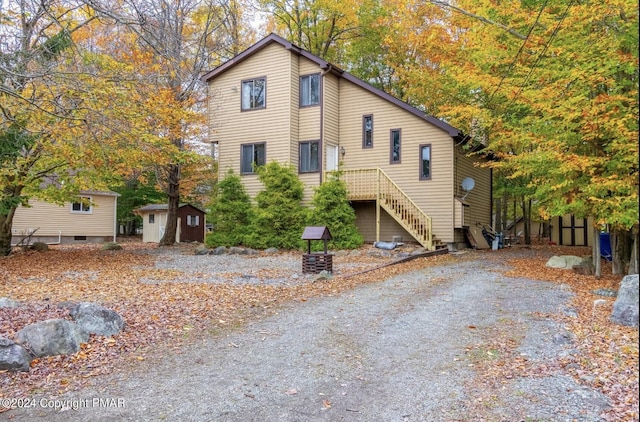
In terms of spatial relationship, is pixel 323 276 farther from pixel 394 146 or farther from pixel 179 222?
pixel 179 222

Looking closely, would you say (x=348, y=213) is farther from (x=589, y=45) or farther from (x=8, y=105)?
(x=8, y=105)

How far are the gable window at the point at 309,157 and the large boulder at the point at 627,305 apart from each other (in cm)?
1268


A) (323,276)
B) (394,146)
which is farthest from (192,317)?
(394,146)

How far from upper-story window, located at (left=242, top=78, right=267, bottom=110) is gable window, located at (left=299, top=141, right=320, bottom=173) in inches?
95.8

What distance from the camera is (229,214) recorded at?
18.0 meters

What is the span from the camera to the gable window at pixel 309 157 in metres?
18.1

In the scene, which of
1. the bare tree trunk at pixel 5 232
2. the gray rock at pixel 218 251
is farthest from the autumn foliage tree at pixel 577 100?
the bare tree trunk at pixel 5 232

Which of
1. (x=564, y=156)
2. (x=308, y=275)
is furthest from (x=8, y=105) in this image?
(x=564, y=156)

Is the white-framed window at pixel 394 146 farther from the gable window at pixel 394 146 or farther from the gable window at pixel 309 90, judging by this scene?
the gable window at pixel 309 90

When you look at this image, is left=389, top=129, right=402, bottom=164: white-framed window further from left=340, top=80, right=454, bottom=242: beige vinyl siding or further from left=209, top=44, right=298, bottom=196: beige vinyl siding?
left=209, top=44, right=298, bottom=196: beige vinyl siding

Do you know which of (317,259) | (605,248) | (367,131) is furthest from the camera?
(367,131)

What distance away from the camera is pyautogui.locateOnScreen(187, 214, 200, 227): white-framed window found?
28.5 metres

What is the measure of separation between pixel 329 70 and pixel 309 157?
3394mm

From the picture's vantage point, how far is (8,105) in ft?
25.3
